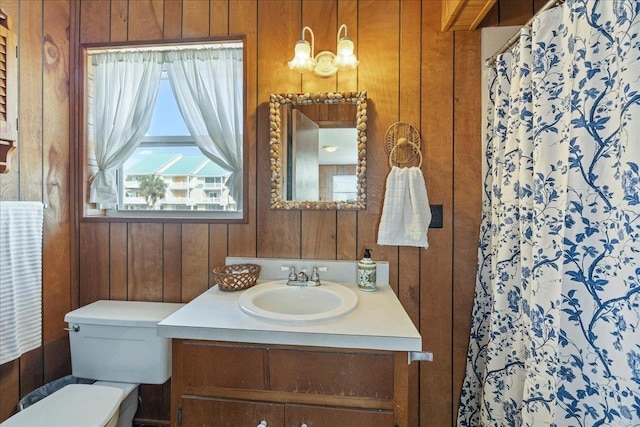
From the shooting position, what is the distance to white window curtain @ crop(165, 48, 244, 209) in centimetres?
163

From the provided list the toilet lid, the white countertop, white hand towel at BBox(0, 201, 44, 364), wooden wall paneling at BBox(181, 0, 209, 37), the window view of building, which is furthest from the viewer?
the window view of building

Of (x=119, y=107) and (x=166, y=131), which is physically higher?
(x=119, y=107)

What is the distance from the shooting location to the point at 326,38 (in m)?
1.52

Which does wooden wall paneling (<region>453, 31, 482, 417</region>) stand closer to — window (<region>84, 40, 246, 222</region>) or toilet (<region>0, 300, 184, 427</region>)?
window (<region>84, 40, 246, 222</region>)

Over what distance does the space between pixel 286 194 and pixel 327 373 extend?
0.86 m

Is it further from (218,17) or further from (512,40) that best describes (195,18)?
(512,40)

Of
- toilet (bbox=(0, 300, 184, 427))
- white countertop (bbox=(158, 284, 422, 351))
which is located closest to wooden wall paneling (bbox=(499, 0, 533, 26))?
white countertop (bbox=(158, 284, 422, 351))

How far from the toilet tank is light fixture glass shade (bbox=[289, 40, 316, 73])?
4.42 feet

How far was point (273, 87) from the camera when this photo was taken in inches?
60.7

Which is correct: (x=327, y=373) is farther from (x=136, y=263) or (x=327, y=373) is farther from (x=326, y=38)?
(x=326, y=38)

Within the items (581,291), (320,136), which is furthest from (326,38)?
(581,291)

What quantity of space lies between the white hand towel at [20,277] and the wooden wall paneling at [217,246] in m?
0.77

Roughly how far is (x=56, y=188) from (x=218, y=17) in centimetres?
123

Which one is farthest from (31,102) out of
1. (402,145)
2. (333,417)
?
(333,417)
